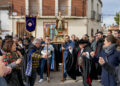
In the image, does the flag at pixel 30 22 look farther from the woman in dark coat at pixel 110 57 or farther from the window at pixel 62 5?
the woman in dark coat at pixel 110 57

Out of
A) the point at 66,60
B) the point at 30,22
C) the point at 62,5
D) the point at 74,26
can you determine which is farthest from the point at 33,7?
the point at 66,60

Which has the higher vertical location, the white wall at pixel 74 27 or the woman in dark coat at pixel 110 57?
A: the white wall at pixel 74 27

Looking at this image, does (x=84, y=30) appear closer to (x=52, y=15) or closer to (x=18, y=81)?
(x=52, y=15)

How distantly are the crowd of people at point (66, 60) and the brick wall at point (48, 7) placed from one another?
33.5 ft

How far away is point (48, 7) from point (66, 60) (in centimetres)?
1206

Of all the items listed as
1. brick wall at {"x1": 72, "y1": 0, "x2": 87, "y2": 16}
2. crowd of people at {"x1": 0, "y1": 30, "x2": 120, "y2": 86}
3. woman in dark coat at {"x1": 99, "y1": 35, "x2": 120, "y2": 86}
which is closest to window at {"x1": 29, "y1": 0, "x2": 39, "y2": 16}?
brick wall at {"x1": 72, "y1": 0, "x2": 87, "y2": 16}

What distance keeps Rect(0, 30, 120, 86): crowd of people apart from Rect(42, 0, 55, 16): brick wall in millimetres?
10215

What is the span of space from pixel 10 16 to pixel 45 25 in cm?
379

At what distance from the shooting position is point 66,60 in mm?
7172

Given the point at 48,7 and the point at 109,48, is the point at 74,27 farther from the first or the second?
the point at 109,48

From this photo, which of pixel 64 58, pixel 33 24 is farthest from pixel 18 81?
pixel 33 24

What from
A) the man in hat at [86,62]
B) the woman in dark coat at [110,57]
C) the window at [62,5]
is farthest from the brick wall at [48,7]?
the woman in dark coat at [110,57]

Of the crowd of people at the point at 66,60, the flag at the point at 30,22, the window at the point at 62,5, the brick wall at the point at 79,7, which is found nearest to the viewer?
the crowd of people at the point at 66,60

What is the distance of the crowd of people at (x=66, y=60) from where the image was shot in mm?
3994
